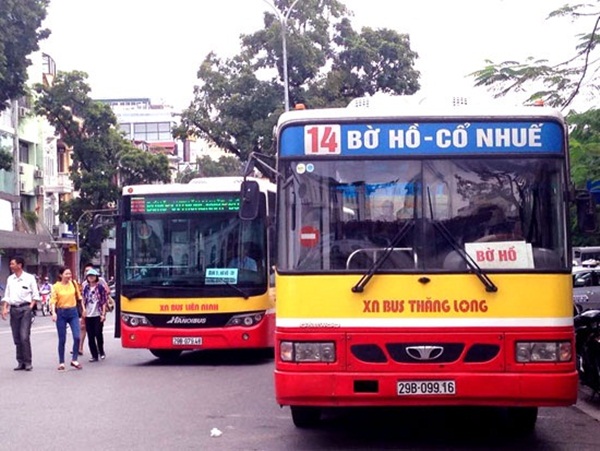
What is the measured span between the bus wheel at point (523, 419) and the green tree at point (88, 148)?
44.4m

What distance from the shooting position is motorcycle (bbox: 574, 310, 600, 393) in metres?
12.3

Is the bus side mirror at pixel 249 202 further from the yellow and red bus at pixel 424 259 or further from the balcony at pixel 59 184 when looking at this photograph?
the balcony at pixel 59 184

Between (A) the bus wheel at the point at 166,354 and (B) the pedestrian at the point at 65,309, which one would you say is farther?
(A) the bus wheel at the point at 166,354

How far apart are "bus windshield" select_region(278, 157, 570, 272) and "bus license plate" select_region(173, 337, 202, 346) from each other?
788cm

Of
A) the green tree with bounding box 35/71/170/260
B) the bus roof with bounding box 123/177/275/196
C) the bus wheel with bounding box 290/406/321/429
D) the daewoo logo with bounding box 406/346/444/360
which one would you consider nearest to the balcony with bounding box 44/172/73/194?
the green tree with bounding box 35/71/170/260

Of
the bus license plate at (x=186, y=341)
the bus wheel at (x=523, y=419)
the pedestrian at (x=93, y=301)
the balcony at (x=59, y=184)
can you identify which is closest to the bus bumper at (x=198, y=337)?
the bus license plate at (x=186, y=341)

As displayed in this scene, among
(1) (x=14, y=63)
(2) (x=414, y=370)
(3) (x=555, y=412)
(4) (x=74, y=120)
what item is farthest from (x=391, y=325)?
(4) (x=74, y=120)

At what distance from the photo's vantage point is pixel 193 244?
1684 cm

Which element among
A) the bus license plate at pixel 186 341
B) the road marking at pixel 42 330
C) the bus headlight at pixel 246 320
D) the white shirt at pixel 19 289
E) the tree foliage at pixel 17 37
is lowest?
the road marking at pixel 42 330

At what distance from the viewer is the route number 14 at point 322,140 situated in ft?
30.4

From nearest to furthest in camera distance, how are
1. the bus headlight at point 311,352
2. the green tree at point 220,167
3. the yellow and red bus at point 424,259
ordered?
the yellow and red bus at point 424,259
the bus headlight at point 311,352
the green tree at point 220,167

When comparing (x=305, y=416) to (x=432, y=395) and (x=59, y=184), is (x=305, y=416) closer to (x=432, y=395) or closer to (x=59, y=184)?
(x=432, y=395)

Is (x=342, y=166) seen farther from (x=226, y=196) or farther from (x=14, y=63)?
(x=14, y=63)

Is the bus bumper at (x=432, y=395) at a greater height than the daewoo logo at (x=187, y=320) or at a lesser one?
lesser
